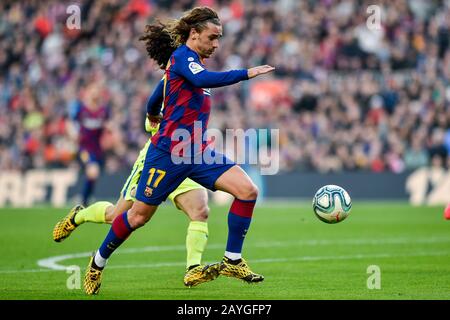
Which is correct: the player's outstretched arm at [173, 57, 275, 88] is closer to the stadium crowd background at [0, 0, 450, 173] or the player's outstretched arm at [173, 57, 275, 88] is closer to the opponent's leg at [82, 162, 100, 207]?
the opponent's leg at [82, 162, 100, 207]

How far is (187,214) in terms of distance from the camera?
31.0 ft

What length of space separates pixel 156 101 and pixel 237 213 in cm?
124

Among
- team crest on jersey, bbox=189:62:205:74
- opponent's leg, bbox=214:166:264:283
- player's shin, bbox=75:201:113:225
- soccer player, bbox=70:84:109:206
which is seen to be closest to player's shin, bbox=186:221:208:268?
opponent's leg, bbox=214:166:264:283

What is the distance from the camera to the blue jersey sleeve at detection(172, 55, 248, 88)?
25.8 feet

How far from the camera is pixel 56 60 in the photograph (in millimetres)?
27000

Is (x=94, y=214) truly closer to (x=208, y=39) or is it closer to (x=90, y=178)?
(x=208, y=39)

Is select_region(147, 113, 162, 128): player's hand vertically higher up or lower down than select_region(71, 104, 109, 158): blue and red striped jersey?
lower down

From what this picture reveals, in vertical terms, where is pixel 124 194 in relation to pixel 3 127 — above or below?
below

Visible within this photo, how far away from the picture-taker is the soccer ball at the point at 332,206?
30.5 feet

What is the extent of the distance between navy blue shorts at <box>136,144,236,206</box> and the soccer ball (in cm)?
130

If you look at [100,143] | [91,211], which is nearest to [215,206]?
[100,143]

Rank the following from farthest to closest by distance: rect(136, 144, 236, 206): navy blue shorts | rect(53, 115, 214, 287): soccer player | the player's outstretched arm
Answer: rect(53, 115, 214, 287): soccer player < rect(136, 144, 236, 206): navy blue shorts < the player's outstretched arm

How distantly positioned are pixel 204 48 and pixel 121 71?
17972 mm
